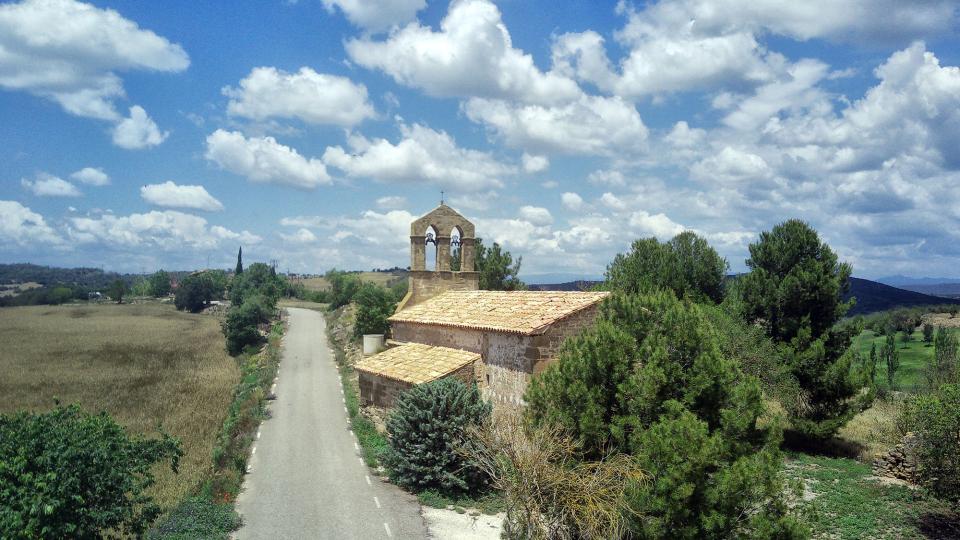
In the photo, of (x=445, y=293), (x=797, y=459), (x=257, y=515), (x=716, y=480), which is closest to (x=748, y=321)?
(x=797, y=459)

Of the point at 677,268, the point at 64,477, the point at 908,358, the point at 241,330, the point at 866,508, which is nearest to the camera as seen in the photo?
the point at 64,477

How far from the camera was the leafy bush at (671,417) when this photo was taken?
7.88 metres

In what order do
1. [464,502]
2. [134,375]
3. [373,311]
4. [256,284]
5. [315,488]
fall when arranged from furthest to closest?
[256,284]
[373,311]
[134,375]
[315,488]
[464,502]

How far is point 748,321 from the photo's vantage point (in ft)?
66.0

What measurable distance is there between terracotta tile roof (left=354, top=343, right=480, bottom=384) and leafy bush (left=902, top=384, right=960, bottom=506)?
10798mm

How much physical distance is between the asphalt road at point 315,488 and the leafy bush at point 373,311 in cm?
1154

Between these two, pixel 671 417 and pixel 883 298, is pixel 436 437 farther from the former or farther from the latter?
pixel 883 298

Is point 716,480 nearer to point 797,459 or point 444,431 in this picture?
point 444,431

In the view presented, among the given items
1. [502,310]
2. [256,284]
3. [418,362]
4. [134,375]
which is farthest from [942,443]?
[256,284]

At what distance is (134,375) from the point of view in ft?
109

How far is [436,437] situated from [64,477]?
7.64 metres

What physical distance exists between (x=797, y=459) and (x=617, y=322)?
38.4 ft

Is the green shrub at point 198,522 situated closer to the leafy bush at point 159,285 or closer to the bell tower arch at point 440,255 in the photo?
the bell tower arch at point 440,255

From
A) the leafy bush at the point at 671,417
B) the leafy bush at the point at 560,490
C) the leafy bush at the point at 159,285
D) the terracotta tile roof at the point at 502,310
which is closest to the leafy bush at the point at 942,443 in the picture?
the leafy bush at the point at 671,417
